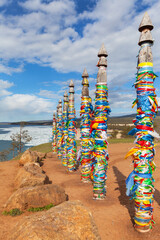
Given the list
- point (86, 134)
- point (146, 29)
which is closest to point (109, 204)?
point (86, 134)

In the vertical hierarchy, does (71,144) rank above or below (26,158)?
above

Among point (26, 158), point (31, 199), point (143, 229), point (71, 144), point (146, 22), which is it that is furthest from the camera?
point (26, 158)

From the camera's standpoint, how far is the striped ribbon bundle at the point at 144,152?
5535 millimetres

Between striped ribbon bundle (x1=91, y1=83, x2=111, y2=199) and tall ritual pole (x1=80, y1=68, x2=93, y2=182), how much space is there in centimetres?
295

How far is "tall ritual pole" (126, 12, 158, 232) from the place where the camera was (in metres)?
5.54

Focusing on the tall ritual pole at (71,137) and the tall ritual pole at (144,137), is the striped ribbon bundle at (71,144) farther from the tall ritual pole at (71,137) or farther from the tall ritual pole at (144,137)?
the tall ritual pole at (144,137)

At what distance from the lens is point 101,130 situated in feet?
28.1

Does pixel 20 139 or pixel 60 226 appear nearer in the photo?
pixel 60 226

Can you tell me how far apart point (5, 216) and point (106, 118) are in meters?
5.98

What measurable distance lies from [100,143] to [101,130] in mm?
638

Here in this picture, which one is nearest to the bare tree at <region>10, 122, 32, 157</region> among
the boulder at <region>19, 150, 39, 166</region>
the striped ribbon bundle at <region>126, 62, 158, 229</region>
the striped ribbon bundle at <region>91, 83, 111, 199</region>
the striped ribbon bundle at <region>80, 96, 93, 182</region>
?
the boulder at <region>19, 150, 39, 166</region>

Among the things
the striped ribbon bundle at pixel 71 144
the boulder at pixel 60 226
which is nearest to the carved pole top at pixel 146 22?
the boulder at pixel 60 226

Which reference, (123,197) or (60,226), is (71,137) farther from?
(60,226)

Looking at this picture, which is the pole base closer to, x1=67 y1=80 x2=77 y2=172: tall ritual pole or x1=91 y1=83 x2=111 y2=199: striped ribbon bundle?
x1=91 y1=83 x2=111 y2=199: striped ribbon bundle
